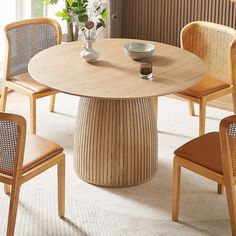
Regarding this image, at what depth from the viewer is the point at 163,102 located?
4.82 m

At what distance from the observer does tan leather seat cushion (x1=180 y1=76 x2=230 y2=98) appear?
386 cm

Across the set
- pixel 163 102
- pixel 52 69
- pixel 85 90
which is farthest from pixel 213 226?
pixel 163 102

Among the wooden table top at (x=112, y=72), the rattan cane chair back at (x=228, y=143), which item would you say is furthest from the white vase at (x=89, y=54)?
the rattan cane chair back at (x=228, y=143)

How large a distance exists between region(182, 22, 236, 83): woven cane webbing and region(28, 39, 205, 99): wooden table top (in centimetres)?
37

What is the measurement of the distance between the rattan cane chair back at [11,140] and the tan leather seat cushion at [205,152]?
0.83 meters

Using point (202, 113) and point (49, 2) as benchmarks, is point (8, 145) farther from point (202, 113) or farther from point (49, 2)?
point (49, 2)

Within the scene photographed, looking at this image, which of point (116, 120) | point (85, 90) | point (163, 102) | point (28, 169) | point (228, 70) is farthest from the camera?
point (163, 102)

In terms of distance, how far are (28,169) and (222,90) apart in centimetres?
161

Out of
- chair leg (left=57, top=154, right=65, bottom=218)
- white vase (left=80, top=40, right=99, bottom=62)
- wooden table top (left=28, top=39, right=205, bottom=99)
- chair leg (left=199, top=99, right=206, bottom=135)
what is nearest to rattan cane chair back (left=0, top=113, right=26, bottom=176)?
chair leg (left=57, top=154, right=65, bottom=218)

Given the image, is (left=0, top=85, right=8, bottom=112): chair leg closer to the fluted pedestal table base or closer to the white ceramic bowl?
the fluted pedestal table base

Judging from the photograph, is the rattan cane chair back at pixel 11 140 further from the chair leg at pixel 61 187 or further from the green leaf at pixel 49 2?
the green leaf at pixel 49 2

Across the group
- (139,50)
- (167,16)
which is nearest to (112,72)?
(139,50)

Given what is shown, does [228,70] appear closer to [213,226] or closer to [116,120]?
[116,120]

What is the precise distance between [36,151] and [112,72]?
2.40 feet
